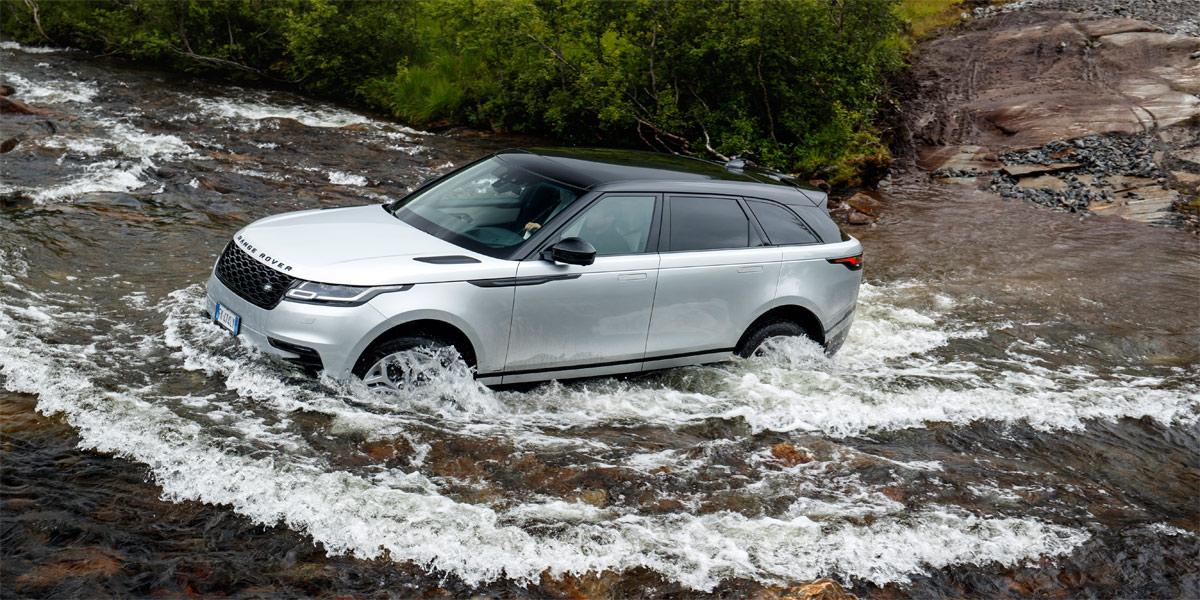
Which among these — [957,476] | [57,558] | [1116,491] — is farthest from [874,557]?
[57,558]

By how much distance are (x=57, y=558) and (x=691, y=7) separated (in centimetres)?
1482

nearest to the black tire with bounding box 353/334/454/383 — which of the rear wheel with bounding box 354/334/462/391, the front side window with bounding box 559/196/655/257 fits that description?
the rear wheel with bounding box 354/334/462/391

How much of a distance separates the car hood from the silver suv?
0.04ft

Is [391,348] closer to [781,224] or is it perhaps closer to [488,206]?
[488,206]

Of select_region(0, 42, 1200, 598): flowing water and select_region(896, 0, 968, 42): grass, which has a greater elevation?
select_region(896, 0, 968, 42): grass

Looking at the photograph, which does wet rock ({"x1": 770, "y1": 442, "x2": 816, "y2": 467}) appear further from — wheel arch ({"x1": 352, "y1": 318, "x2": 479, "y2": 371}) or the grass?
the grass

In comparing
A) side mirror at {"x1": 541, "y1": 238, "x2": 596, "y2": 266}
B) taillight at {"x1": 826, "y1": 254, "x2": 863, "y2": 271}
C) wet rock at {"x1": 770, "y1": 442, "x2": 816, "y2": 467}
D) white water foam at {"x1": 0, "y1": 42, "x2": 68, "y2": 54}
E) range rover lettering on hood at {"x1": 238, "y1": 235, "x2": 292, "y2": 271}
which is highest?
side mirror at {"x1": 541, "y1": 238, "x2": 596, "y2": 266}

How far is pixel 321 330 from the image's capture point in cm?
549

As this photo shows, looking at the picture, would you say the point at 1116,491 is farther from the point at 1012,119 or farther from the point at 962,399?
the point at 1012,119

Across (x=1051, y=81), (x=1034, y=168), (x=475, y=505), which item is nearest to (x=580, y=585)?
(x=475, y=505)

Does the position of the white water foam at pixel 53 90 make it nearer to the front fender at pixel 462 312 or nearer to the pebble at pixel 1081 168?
the front fender at pixel 462 312

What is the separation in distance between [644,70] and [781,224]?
430 inches

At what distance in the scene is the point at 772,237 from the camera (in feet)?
23.9

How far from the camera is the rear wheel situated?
18.6 feet
